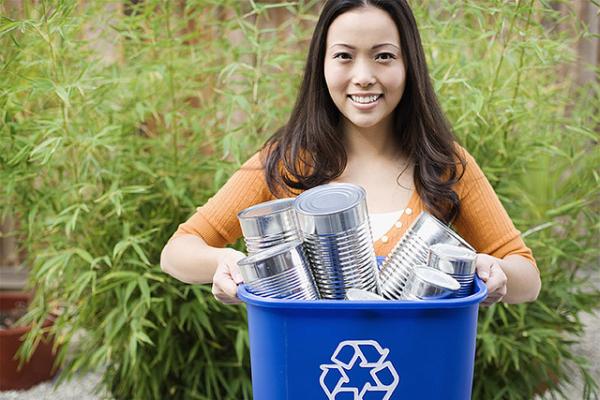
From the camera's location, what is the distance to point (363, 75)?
5.57ft

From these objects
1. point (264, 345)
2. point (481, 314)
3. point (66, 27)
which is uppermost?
point (66, 27)

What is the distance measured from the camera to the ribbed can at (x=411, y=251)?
1490mm

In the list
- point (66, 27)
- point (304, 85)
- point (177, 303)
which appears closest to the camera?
point (304, 85)

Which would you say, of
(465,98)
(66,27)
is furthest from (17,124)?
(465,98)

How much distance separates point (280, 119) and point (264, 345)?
1.81 meters

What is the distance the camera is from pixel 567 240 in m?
3.21

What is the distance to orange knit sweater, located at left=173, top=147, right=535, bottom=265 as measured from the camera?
1.76 meters

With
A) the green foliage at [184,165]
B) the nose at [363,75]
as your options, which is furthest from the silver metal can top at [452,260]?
the green foliage at [184,165]

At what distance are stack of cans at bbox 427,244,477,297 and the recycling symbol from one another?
0.18 m

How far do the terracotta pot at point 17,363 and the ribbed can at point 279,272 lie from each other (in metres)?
2.52

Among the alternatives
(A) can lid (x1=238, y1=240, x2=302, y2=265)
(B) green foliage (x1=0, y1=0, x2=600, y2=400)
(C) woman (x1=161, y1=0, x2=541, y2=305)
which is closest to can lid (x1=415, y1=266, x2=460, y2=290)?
(A) can lid (x1=238, y1=240, x2=302, y2=265)

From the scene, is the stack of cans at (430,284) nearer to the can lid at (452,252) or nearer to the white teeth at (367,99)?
the can lid at (452,252)

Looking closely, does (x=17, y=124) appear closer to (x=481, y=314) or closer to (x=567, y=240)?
(x=481, y=314)

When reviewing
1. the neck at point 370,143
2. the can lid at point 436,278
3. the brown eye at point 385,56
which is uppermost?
the brown eye at point 385,56
